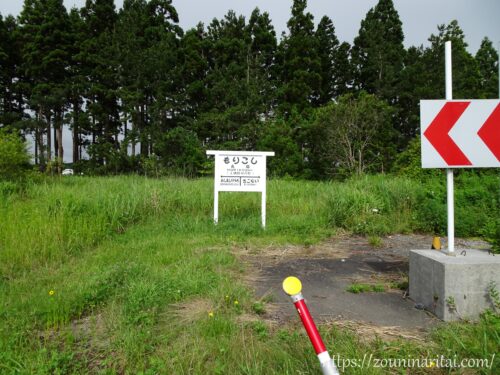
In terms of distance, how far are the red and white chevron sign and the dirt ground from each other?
4.56 ft

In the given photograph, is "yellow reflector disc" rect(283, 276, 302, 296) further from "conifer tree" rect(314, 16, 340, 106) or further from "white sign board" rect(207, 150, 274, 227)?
"conifer tree" rect(314, 16, 340, 106)

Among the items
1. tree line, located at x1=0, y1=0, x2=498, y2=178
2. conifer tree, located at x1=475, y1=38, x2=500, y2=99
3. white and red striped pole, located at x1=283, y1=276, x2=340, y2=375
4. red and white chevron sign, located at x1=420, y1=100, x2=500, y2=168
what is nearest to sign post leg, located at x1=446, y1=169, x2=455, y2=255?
red and white chevron sign, located at x1=420, y1=100, x2=500, y2=168

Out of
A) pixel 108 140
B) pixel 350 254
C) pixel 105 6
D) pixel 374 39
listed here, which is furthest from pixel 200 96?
pixel 350 254

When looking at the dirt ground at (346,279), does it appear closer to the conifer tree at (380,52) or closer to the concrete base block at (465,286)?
the concrete base block at (465,286)

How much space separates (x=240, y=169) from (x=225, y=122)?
2072 cm

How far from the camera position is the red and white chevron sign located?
9.73 ft

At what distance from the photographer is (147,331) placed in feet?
8.54

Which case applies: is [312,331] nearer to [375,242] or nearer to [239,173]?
[375,242]

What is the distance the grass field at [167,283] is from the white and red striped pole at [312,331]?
27.1 inches

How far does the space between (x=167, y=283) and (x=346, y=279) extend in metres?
2.08

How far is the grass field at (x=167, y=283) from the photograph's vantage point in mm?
2324

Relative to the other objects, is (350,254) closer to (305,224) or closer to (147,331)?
(305,224)

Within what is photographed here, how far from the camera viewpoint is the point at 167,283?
11.5 feet

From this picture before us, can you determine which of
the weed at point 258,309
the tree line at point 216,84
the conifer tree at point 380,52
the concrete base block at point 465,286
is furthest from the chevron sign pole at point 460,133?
the conifer tree at point 380,52
